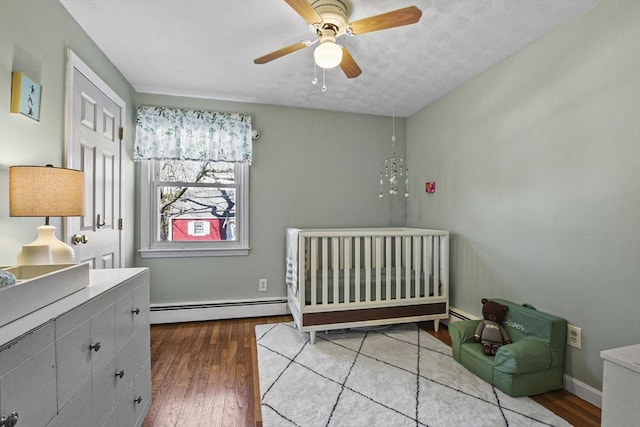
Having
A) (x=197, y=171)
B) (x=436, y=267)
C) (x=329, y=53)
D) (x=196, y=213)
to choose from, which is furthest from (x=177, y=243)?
(x=436, y=267)

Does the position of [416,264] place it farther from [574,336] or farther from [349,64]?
[349,64]

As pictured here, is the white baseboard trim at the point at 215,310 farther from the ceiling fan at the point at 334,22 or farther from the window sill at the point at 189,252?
the ceiling fan at the point at 334,22

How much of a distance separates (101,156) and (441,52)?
2.60 meters

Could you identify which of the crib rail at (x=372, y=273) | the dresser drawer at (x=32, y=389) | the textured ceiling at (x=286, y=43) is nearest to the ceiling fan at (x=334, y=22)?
the textured ceiling at (x=286, y=43)

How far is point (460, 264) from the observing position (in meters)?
2.77

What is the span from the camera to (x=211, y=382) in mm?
1956

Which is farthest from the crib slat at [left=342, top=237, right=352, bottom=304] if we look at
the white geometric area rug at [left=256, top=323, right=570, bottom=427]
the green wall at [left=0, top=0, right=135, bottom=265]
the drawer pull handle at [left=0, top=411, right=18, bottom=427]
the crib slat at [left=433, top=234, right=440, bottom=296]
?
the drawer pull handle at [left=0, top=411, right=18, bottom=427]

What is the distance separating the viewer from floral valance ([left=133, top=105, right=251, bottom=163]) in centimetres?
283

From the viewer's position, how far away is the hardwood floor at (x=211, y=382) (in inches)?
63.8

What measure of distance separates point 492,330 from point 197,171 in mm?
2938

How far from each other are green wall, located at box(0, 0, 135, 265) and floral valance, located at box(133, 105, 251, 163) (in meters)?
0.85

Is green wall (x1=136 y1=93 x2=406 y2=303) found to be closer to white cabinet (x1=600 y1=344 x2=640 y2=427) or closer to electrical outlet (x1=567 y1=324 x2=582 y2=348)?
electrical outlet (x1=567 y1=324 x2=582 y2=348)

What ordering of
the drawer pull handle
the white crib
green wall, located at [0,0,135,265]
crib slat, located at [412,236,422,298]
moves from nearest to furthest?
1. the drawer pull handle
2. green wall, located at [0,0,135,265]
3. the white crib
4. crib slat, located at [412,236,422,298]

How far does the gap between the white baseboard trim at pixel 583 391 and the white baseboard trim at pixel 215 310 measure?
2.35 meters
